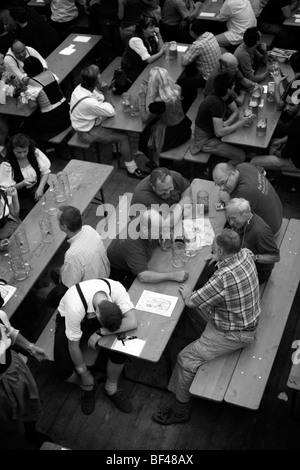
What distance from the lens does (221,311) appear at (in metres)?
4.90

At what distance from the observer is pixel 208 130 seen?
6980 millimetres

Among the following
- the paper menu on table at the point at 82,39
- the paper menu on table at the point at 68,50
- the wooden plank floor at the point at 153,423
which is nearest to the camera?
the wooden plank floor at the point at 153,423

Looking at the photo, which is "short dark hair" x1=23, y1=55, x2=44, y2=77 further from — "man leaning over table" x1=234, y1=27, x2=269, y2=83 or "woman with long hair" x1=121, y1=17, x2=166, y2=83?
"man leaning over table" x1=234, y1=27, x2=269, y2=83

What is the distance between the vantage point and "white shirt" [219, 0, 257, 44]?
837 cm

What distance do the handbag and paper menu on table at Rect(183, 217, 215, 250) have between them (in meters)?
2.59

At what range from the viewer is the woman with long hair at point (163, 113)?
6906 mm

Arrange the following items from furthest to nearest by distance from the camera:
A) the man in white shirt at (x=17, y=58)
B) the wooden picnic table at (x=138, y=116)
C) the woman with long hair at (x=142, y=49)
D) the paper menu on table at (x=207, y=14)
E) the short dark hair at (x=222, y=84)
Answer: the paper menu on table at (x=207, y=14), the woman with long hair at (x=142, y=49), the man in white shirt at (x=17, y=58), the wooden picnic table at (x=138, y=116), the short dark hair at (x=222, y=84)

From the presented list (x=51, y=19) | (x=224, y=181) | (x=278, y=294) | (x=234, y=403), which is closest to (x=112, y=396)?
(x=234, y=403)

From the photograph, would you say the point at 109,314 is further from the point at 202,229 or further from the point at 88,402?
the point at 202,229

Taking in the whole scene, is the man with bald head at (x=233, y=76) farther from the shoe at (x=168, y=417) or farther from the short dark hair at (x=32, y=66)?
the shoe at (x=168, y=417)

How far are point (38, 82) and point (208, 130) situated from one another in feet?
6.99

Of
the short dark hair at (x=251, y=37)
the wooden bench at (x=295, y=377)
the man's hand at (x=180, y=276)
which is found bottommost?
the wooden bench at (x=295, y=377)

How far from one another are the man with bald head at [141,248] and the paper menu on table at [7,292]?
855mm

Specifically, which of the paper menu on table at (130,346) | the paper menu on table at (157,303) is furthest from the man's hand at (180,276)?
the paper menu on table at (130,346)
